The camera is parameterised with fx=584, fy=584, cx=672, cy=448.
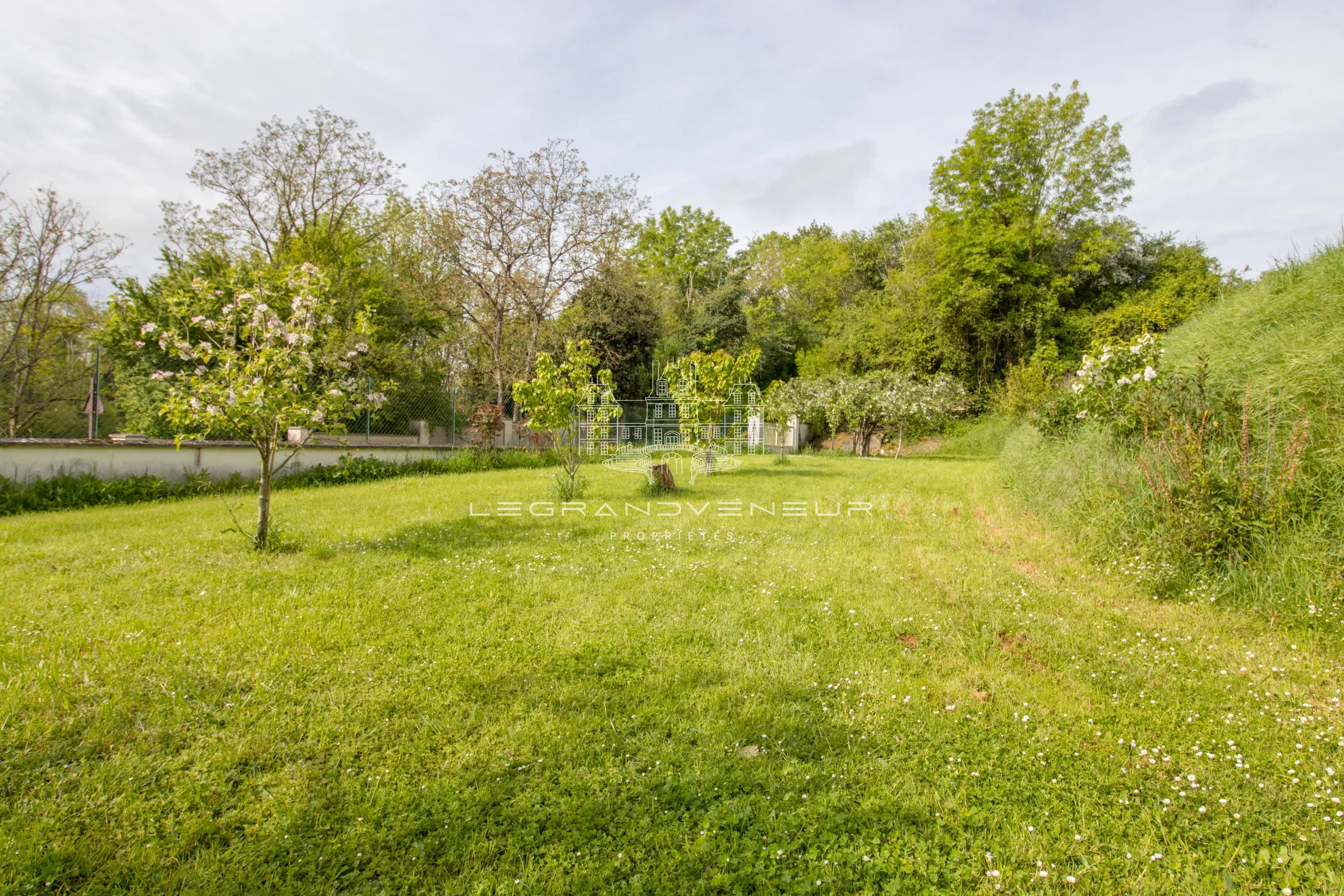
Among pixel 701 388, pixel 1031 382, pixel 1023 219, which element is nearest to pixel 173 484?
pixel 701 388

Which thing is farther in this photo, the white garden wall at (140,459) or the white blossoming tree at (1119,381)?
the white garden wall at (140,459)

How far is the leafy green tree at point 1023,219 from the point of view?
71.9ft

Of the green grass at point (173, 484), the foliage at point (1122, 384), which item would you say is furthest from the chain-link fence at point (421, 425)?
the foliage at point (1122, 384)

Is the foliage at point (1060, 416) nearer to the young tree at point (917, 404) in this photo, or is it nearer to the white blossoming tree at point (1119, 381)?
the white blossoming tree at point (1119, 381)

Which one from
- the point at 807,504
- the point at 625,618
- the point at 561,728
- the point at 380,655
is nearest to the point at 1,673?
the point at 380,655

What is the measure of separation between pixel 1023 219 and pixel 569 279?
17.5m

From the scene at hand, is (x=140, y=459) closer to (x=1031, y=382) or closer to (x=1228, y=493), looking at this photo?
(x=1228, y=493)

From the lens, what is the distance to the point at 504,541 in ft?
18.8

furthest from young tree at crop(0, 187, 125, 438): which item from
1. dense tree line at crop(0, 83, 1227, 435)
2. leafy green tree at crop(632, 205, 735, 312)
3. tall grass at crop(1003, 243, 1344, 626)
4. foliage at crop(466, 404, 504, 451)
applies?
leafy green tree at crop(632, 205, 735, 312)

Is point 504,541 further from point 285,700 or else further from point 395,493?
point 395,493

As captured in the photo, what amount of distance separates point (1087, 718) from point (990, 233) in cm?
2338

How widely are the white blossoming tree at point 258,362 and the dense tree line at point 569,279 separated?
28.1 feet

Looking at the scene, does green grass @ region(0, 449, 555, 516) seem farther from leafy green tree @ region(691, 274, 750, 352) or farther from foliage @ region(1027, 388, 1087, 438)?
leafy green tree @ region(691, 274, 750, 352)

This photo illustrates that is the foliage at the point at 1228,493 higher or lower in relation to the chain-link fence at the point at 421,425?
lower
